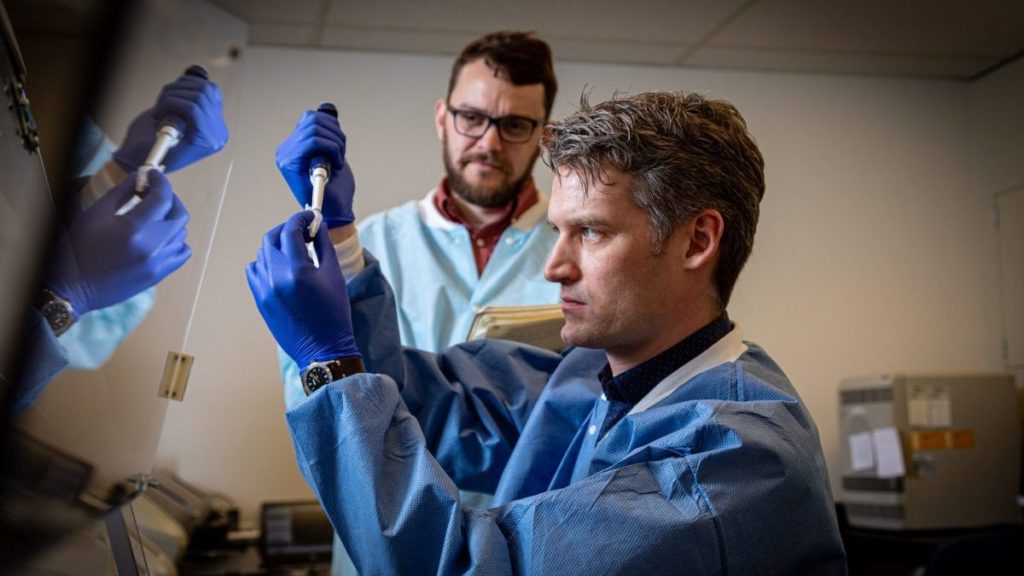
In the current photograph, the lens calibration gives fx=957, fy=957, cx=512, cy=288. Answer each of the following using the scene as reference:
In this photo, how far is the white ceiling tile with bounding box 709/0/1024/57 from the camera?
10.6ft

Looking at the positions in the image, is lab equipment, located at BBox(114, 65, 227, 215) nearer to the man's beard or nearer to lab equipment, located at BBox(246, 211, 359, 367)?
lab equipment, located at BBox(246, 211, 359, 367)

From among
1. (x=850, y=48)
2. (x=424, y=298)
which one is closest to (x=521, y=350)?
(x=424, y=298)

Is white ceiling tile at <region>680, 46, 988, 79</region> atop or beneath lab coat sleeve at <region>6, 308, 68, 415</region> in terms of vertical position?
atop

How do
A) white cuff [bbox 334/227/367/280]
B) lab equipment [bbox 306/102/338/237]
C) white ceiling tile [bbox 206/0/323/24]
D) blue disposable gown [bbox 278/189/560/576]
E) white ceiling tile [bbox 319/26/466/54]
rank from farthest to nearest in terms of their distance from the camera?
white ceiling tile [bbox 319/26/466/54] → white ceiling tile [bbox 206/0/323/24] → blue disposable gown [bbox 278/189/560/576] → white cuff [bbox 334/227/367/280] → lab equipment [bbox 306/102/338/237]

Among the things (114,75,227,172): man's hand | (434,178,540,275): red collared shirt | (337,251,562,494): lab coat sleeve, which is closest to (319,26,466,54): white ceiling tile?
(434,178,540,275): red collared shirt

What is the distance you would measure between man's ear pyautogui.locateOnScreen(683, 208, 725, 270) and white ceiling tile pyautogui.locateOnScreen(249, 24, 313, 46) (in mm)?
2533

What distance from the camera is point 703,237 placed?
1149 mm

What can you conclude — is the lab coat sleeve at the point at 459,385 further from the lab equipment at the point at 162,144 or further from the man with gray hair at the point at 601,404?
the lab equipment at the point at 162,144

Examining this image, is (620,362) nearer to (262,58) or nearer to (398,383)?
(398,383)

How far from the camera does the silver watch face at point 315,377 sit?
1005 mm

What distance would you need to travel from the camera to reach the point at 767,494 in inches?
37.0

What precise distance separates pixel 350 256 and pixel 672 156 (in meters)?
0.42

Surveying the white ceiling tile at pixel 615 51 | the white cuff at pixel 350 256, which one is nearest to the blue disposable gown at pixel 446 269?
the white cuff at pixel 350 256

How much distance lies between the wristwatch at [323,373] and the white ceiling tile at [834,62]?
9.38 feet
